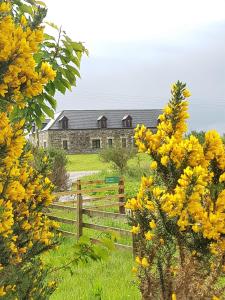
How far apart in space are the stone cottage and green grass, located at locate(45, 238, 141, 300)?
61569 mm

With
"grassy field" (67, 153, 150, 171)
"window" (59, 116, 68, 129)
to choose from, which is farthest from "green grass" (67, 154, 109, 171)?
"window" (59, 116, 68, 129)

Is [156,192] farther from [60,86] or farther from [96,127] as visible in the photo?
[96,127]

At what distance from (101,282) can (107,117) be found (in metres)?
65.2

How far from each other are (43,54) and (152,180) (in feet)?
5.05

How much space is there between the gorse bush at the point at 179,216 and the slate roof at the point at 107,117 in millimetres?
Result: 65885

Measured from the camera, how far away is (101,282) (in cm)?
752

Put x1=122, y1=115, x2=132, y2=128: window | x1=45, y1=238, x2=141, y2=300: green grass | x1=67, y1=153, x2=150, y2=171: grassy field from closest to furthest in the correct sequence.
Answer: x1=45, y1=238, x2=141, y2=300: green grass → x1=67, y1=153, x2=150, y2=171: grassy field → x1=122, y1=115, x2=132, y2=128: window

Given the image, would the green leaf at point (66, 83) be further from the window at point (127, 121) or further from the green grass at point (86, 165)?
the window at point (127, 121)

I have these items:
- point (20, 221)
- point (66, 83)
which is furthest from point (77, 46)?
point (20, 221)

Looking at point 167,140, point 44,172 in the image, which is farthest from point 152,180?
point 44,172

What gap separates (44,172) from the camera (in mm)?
4262

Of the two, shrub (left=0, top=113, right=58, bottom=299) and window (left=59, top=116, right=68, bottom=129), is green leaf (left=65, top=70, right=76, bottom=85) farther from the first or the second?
window (left=59, top=116, right=68, bottom=129)

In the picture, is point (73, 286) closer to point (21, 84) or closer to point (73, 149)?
point (21, 84)

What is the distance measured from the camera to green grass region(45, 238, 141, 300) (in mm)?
6725
